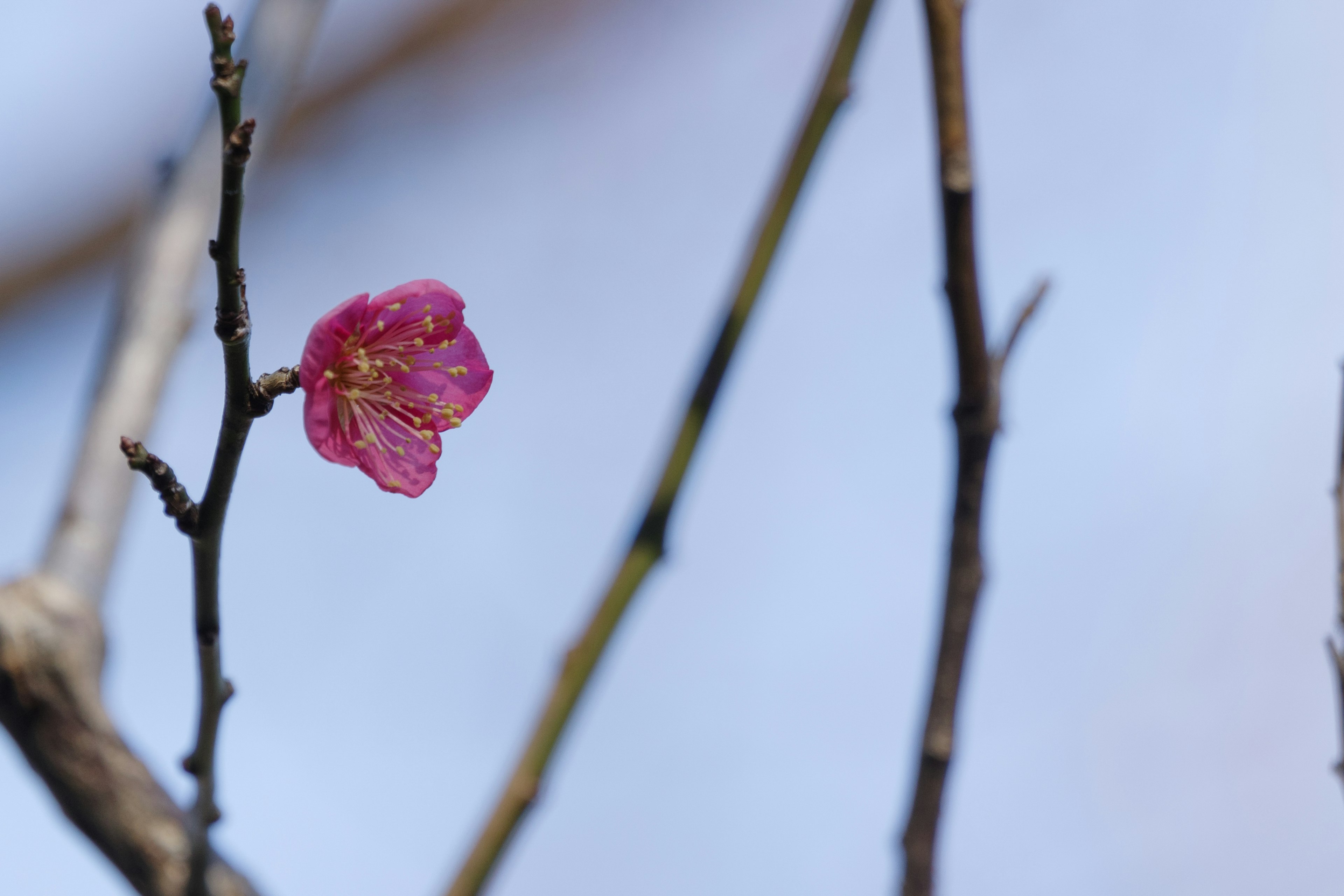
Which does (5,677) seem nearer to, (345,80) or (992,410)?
(992,410)

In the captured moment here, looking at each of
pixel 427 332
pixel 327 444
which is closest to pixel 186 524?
pixel 327 444

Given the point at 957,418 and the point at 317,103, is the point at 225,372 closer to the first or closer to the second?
the point at 957,418

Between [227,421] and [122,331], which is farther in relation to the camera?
[122,331]

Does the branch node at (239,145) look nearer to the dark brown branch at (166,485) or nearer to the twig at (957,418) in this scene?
the dark brown branch at (166,485)

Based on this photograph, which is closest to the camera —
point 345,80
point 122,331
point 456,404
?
point 456,404

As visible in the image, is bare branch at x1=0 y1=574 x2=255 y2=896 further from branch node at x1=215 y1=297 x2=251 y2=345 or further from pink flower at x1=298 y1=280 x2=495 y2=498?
branch node at x1=215 y1=297 x2=251 y2=345

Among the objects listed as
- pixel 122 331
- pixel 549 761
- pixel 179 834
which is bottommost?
pixel 549 761
